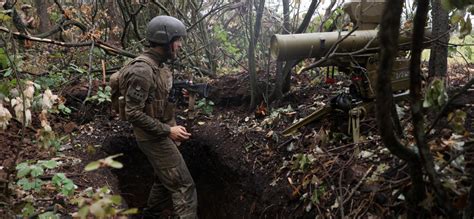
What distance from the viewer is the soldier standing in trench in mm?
3807

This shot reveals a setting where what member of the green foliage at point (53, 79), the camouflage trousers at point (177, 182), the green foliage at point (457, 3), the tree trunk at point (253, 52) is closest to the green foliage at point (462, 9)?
the green foliage at point (457, 3)

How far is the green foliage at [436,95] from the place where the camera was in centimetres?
216

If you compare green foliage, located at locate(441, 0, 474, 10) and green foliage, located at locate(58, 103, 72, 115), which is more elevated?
green foliage, located at locate(441, 0, 474, 10)

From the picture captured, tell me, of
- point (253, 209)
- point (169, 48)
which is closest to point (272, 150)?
point (253, 209)

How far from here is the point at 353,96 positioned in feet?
13.0

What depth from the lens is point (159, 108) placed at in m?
4.09

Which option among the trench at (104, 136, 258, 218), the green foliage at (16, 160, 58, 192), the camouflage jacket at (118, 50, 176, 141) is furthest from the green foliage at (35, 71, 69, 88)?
the green foliage at (16, 160, 58, 192)

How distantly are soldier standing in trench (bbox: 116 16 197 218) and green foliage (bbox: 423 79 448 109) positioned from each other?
7.74ft

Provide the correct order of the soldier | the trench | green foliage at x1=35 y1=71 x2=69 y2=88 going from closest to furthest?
the trench, green foliage at x1=35 y1=71 x2=69 y2=88, the soldier

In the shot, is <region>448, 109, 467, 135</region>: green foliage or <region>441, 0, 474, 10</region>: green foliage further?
<region>448, 109, 467, 135</region>: green foliage

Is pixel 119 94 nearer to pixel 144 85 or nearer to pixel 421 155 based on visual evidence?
pixel 144 85

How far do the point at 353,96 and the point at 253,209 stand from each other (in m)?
1.52

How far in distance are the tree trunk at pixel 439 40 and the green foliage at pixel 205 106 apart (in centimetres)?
331

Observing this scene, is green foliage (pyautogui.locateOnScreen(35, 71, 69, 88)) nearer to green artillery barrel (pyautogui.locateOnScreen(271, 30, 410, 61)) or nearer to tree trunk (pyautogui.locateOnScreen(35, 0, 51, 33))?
tree trunk (pyautogui.locateOnScreen(35, 0, 51, 33))
